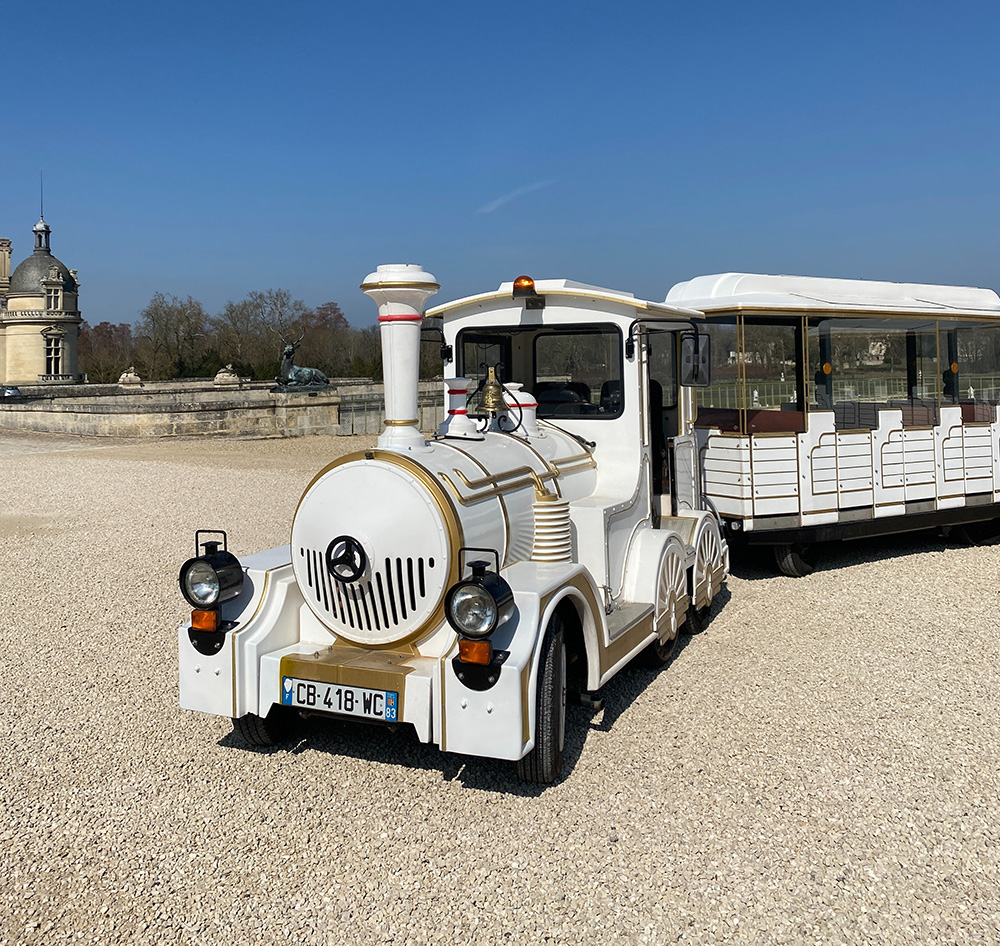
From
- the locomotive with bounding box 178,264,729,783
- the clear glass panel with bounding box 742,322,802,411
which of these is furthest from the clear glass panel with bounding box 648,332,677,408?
the clear glass panel with bounding box 742,322,802,411

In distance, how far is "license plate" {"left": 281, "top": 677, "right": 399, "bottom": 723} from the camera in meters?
4.16

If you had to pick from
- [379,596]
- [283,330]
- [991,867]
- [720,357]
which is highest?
[283,330]

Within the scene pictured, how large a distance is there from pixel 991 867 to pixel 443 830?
7.62 ft

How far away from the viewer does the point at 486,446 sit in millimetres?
5125

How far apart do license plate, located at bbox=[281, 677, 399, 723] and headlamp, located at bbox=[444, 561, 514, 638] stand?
0.53m

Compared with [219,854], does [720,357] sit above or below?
above

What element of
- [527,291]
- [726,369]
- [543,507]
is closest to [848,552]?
[726,369]

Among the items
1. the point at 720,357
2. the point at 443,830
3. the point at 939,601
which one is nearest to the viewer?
the point at 443,830

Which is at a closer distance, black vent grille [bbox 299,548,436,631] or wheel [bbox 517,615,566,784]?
wheel [bbox 517,615,566,784]

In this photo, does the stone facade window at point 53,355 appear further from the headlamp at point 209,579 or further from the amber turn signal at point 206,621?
the amber turn signal at point 206,621

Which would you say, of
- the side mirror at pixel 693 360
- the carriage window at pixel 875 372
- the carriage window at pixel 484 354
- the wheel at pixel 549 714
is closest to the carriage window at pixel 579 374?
the carriage window at pixel 484 354

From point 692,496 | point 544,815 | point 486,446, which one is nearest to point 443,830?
point 544,815

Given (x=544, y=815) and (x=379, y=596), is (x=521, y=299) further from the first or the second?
(x=544, y=815)

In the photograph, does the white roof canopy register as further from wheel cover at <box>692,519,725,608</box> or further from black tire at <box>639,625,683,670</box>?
black tire at <box>639,625,683,670</box>
